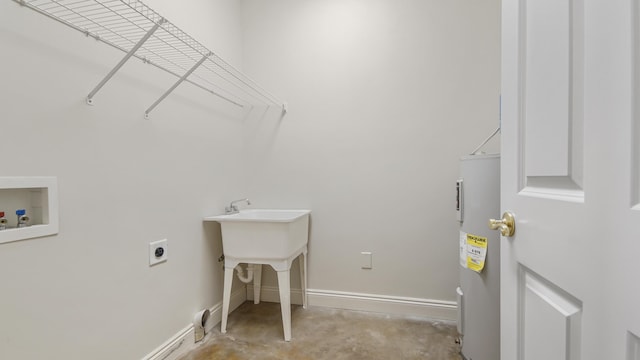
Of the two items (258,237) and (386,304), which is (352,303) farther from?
(258,237)

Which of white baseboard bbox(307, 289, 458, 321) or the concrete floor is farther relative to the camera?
white baseboard bbox(307, 289, 458, 321)

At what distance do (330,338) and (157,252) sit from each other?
1142 mm

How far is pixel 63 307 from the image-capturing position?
1103 millimetres

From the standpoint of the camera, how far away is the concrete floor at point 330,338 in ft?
5.44

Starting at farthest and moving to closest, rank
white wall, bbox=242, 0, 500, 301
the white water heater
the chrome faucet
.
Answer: the chrome faucet
white wall, bbox=242, 0, 500, 301
the white water heater

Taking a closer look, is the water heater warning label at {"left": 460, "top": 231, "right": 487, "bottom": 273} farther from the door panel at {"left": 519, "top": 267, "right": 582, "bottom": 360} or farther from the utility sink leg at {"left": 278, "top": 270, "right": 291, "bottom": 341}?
the utility sink leg at {"left": 278, "top": 270, "right": 291, "bottom": 341}

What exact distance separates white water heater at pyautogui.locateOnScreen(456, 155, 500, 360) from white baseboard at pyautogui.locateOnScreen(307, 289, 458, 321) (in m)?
0.51

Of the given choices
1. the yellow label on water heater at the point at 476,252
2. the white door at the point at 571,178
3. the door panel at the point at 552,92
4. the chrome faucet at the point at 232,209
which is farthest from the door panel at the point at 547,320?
the chrome faucet at the point at 232,209

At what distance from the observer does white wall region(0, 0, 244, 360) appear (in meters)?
0.99

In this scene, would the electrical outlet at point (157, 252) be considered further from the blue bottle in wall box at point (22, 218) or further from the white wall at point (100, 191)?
the blue bottle in wall box at point (22, 218)

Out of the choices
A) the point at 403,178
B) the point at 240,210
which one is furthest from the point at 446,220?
the point at 240,210

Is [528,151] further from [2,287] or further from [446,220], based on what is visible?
[2,287]

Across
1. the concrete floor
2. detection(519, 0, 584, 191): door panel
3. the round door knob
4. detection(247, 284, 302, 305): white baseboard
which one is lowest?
the concrete floor

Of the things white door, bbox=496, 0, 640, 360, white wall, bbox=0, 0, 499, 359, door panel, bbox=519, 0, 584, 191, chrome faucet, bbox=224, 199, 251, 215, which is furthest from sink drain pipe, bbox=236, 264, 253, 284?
→ door panel, bbox=519, 0, 584, 191
